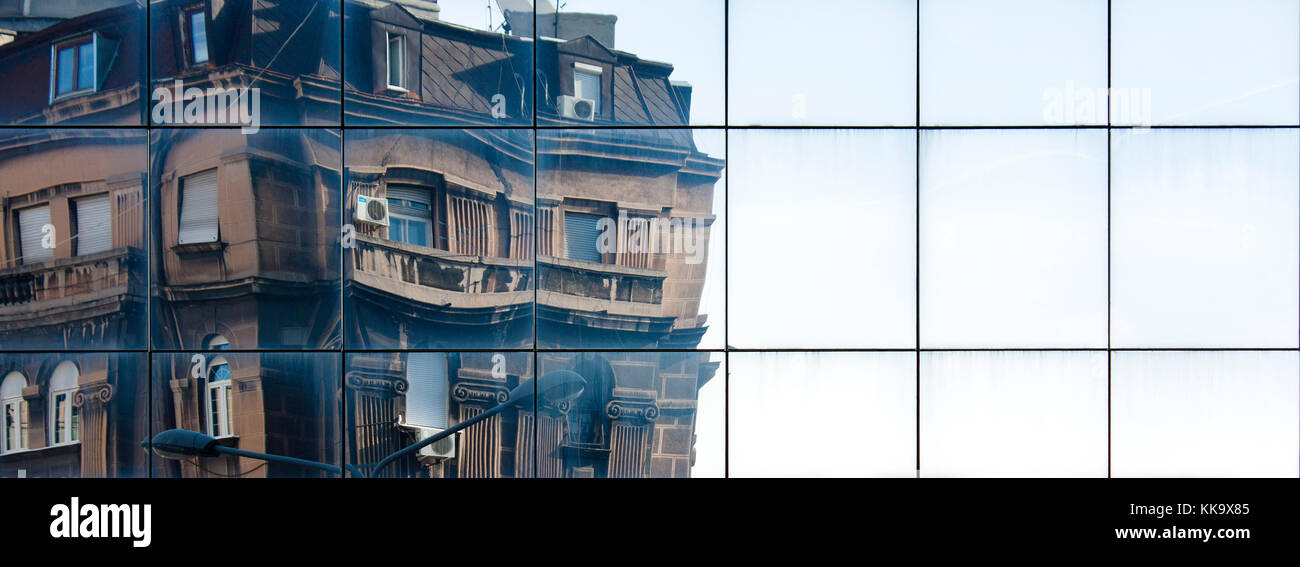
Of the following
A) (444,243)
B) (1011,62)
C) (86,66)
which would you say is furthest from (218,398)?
(1011,62)

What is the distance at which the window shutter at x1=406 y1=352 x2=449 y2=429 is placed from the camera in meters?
10.4

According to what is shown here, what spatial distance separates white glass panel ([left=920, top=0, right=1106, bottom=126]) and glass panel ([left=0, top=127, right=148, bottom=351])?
8.09 m

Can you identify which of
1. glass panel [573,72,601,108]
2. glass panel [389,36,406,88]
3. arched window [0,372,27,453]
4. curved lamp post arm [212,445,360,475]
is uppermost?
glass panel [389,36,406,88]

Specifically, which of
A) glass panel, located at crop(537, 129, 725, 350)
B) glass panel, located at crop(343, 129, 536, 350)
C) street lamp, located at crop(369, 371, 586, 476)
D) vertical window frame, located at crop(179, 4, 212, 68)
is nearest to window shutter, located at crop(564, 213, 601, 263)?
glass panel, located at crop(537, 129, 725, 350)

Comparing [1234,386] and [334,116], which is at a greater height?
[334,116]

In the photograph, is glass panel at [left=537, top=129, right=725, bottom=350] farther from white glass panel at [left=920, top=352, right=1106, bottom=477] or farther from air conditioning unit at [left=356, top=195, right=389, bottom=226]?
white glass panel at [left=920, top=352, right=1106, bottom=477]

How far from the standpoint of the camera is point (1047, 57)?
10.5 metres

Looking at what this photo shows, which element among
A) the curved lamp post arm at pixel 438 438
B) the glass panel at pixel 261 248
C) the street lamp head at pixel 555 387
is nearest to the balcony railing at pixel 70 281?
the glass panel at pixel 261 248

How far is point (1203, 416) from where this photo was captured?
10430mm

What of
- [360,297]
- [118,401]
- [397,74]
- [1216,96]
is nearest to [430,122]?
[397,74]

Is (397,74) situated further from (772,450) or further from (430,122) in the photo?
(772,450)

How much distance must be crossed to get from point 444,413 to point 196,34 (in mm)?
4592
